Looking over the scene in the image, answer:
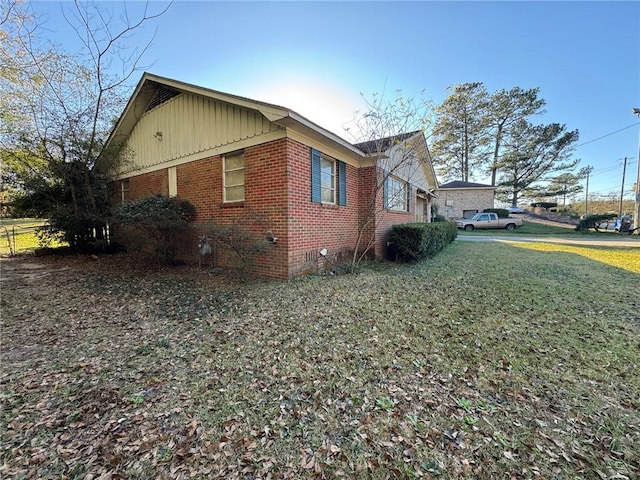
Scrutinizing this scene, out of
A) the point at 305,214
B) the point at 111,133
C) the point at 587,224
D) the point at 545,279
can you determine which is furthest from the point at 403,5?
the point at 587,224

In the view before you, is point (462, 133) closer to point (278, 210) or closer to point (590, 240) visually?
point (590, 240)

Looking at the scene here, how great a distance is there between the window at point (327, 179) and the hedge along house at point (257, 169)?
27 mm

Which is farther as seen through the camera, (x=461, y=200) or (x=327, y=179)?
(x=461, y=200)

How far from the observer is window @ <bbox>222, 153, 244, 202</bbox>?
21.6ft

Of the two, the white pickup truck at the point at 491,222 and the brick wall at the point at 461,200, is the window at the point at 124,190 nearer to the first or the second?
the white pickup truck at the point at 491,222

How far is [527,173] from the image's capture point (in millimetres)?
30531

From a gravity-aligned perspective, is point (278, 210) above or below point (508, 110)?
below

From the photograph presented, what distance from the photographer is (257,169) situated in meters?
6.10

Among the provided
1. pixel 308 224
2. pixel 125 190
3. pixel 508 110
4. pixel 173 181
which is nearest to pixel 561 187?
pixel 508 110

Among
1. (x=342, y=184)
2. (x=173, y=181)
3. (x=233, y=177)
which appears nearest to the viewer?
(x=233, y=177)

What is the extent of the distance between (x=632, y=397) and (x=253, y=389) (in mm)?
3329

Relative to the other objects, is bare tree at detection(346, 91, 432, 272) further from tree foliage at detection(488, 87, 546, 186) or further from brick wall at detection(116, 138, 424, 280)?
tree foliage at detection(488, 87, 546, 186)

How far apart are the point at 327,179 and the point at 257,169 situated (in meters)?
2.08

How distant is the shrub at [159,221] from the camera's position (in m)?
6.31
